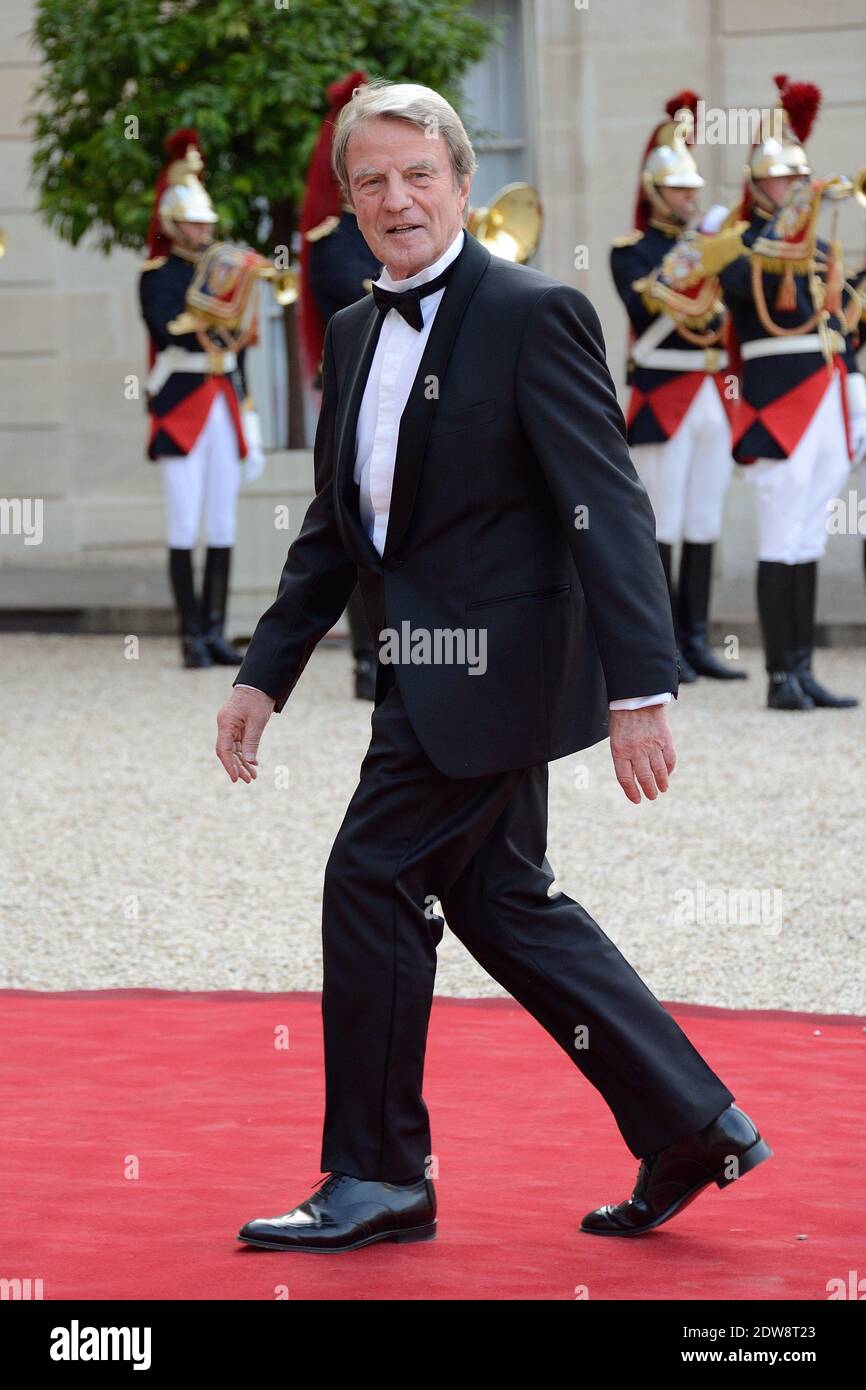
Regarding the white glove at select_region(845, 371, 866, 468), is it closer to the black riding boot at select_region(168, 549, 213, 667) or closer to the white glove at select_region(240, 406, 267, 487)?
the white glove at select_region(240, 406, 267, 487)

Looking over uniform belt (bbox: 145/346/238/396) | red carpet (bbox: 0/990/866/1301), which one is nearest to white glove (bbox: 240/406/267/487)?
uniform belt (bbox: 145/346/238/396)

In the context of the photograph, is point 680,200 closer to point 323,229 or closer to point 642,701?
point 323,229

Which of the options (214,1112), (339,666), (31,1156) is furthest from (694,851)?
(339,666)

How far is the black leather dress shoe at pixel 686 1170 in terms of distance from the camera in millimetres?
2906

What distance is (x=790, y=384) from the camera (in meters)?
8.16

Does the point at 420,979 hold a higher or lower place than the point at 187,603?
higher

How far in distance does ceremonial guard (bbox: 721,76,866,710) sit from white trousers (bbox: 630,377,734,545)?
3.02 feet

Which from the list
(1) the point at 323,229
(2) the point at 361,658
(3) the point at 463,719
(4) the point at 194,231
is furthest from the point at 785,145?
(3) the point at 463,719

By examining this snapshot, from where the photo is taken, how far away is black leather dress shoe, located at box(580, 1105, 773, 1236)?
114 inches

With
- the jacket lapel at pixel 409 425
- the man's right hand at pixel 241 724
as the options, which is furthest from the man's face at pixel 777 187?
the man's right hand at pixel 241 724

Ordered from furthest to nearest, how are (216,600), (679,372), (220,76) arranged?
(220,76), (216,600), (679,372)

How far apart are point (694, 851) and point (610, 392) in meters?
3.11

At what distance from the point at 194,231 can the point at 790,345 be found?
8.75ft

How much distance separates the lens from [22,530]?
581 inches
